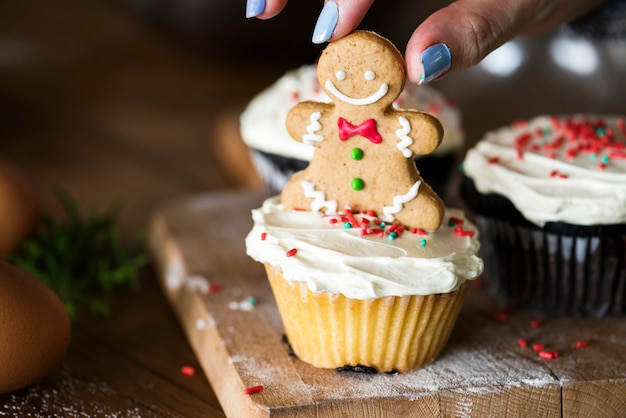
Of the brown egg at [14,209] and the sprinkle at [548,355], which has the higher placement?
the brown egg at [14,209]

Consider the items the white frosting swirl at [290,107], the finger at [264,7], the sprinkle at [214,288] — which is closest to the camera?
the finger at [264,7]

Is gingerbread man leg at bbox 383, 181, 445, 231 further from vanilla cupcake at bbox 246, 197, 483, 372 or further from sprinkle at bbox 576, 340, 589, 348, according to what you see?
sprinkle at bbox 576, 340, 589, 348

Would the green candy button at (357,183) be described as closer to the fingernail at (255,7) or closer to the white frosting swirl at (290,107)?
the fingernail at (255,7)

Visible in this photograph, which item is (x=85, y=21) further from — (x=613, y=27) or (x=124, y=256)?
(x=613, y=27)

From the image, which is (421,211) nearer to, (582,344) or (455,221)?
(455,221)

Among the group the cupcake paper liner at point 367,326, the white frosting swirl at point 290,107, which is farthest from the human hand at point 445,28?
the white frosting swirl at point 290,107

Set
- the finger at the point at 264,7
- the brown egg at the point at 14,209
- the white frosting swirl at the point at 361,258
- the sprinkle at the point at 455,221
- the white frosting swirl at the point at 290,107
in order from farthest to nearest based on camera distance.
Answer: the white frosting swirl at the point at 290,107
the brown egg at the point at 14,209
the sprinkle at the point at 455,221
the finger at the point at 264,7
the white frosting swirl at the point at 361,258

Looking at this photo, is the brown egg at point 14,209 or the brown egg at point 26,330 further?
the brown egg at point 14,209
